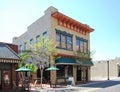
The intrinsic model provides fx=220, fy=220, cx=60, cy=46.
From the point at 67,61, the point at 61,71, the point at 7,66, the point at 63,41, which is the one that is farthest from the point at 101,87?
the point at 7,66

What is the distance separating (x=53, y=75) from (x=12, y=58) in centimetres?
913

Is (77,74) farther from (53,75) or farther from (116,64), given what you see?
(116,64)

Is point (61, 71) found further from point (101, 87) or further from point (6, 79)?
point (6, 79)

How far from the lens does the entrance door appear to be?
2373cm

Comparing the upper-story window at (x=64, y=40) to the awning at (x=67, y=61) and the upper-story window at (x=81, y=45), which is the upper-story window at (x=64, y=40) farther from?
the upper-story window at (x=81, y=45)

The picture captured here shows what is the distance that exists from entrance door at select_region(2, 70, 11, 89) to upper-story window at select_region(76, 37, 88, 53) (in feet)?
51.1

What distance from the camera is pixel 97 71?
213 ft

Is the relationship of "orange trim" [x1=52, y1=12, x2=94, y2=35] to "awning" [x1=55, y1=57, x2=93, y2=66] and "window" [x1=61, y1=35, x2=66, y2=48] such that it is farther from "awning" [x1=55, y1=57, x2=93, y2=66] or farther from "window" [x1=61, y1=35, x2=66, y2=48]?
"awning" [x1=55, y1=57, x2=93, y2=66]

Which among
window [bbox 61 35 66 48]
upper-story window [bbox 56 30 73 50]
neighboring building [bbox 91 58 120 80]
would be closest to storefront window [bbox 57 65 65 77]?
upper-story window [bbox 56 30 73 50]

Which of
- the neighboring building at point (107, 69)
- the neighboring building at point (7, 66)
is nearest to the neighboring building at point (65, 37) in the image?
the neighboring building at point (7, 66)

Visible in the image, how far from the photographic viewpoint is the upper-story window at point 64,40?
32.5m

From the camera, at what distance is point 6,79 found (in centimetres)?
2416

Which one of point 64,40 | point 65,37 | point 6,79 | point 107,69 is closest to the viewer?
point 6,79

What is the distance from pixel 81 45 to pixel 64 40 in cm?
587
